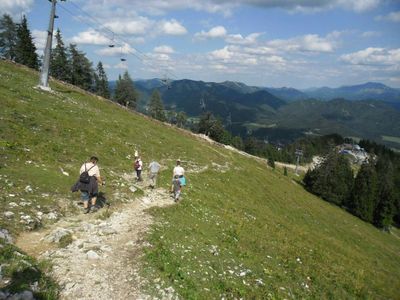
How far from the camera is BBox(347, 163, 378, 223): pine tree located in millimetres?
89375

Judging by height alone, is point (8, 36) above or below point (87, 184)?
above

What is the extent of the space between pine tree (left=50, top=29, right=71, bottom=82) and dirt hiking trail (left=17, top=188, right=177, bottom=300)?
94834 millimetres

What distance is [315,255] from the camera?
24.3m

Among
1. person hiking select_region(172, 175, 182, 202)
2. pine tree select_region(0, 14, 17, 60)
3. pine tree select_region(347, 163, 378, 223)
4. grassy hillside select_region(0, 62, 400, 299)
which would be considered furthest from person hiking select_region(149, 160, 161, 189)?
pine tree select_region(0, 14, 17, 60)

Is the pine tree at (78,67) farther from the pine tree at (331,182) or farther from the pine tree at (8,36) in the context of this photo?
the pine tree at (331,182)

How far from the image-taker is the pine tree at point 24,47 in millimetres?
A: 93438

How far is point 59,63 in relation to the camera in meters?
99.8

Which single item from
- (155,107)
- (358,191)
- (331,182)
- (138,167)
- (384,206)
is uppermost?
(155,107)

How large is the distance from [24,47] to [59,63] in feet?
32.3

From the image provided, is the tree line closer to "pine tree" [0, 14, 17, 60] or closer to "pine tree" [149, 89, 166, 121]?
"pine tree" [149, 89, 166, 121]

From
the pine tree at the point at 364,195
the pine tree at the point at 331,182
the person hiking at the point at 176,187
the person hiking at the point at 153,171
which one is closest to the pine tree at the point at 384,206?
the pine tree at the point at 364,195

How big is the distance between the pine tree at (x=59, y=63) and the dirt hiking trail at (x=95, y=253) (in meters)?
94.8

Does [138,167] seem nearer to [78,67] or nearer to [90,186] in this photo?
[90,186]

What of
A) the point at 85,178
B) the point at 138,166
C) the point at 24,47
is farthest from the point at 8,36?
the point at 85,178
